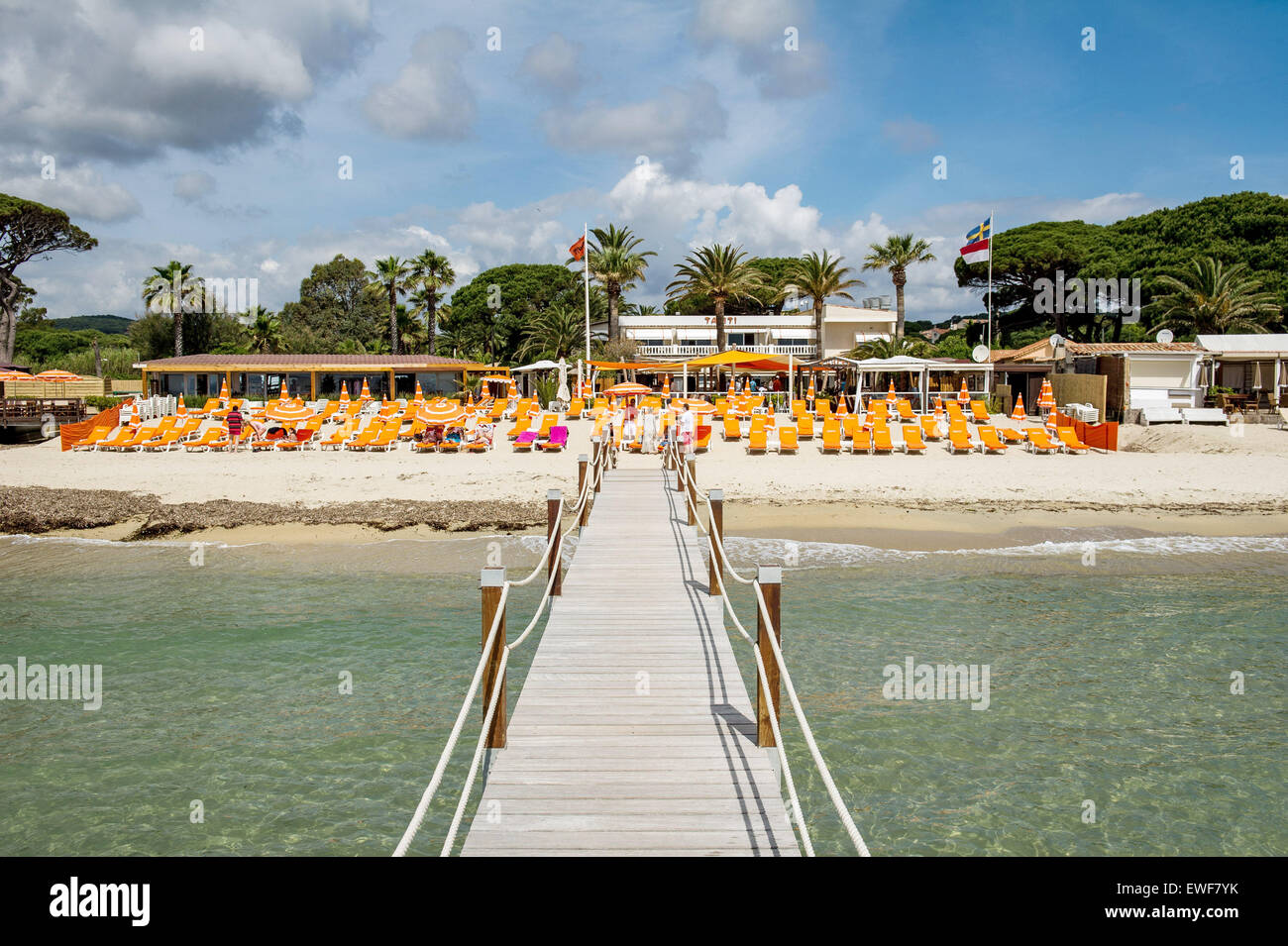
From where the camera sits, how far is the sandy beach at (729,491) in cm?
1634

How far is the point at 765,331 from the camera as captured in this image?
60.4 metres

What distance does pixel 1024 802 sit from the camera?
6320 mm

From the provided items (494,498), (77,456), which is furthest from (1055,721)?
(77,456)

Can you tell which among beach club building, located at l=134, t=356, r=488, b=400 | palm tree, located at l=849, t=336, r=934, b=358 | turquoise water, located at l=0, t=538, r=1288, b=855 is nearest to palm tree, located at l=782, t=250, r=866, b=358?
palm tree, located at l=849, t=336, r=934, b=358

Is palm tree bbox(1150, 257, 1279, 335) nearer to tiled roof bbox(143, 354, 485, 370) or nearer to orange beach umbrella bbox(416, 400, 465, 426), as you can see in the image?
orange beach umbrella bbox(416, 400, 465, 426)

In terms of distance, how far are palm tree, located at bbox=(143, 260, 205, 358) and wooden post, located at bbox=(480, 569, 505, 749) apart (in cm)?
5323

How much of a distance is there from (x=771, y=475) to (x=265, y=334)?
44670mm

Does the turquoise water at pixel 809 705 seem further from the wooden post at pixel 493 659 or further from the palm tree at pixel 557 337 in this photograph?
the palm tree at pixel 557 337

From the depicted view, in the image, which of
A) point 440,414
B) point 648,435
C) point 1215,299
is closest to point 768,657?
point 648,435

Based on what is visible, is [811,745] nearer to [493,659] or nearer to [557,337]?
[493,659]

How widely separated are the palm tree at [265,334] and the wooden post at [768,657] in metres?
54.2

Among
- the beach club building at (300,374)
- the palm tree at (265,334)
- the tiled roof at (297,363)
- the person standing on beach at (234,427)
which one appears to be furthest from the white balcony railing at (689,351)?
the person standing on beach at (234,427)

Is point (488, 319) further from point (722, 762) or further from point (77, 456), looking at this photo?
point (722, 762)

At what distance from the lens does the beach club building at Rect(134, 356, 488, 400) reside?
42000 mm
